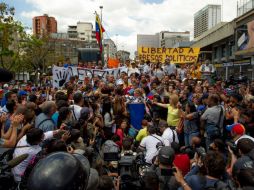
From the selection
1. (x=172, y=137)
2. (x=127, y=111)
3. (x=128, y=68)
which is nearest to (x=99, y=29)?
(x=128, y=68)

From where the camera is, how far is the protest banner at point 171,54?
A: 17.8 metres

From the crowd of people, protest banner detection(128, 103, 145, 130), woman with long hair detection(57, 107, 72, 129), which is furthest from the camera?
protest banner detection(128, 103, 145, 130)

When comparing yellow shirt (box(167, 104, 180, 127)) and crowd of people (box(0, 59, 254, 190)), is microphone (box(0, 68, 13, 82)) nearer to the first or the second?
crowd of people (box(0, 59, 254, 190))

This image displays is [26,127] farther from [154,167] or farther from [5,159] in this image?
[154,167]

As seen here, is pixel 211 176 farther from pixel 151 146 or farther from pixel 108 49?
pixel 108 49

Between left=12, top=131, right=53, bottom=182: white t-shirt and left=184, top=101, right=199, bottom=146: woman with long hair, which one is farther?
left=184, top=101, right=199, bottom=146: woman with long hair

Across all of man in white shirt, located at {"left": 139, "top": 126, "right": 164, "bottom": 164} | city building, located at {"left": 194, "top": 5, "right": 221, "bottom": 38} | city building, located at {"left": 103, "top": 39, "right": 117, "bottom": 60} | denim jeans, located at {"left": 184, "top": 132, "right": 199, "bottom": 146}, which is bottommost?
denim jeans, located at {"left": 184, "top": 132, "right": 199, "bottom": 146}

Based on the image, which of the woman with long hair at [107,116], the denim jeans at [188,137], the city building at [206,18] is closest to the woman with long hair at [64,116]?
the woman with long hair at [107,116]

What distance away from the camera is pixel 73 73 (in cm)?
1324

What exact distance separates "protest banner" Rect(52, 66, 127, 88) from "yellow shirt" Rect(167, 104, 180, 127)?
5.79m

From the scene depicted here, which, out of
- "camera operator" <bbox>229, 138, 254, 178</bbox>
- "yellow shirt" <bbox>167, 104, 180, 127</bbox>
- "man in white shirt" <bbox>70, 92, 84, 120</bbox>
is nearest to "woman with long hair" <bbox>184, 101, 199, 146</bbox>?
"yellow shirt" <bbox>167, 104, 180, 127</bbox>

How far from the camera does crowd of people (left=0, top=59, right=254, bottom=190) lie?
2.78 metres

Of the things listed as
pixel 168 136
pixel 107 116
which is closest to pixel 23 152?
pixel 168 136

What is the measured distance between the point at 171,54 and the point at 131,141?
12.5 metres
